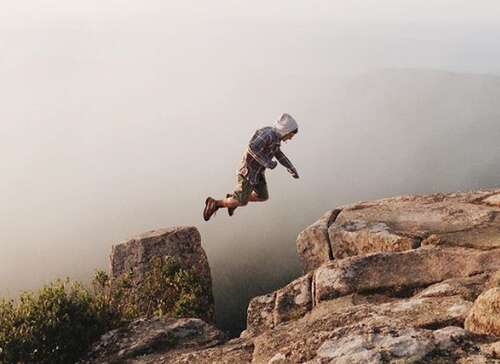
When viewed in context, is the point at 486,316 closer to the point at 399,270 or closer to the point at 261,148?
the point at 399,270

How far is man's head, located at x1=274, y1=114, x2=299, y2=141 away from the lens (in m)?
11.9

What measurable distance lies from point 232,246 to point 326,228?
131113 millimetres

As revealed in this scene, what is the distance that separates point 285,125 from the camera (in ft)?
39.5

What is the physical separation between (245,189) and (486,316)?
7473 mm

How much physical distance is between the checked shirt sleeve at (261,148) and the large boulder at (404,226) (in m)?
3.40

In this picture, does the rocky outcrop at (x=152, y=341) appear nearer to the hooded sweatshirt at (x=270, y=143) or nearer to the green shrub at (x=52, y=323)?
the green shrub at (x=52, y=323)

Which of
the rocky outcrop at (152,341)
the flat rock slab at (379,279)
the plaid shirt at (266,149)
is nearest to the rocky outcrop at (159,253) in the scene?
the plaid shirt at (266,149)

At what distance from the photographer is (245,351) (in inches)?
300

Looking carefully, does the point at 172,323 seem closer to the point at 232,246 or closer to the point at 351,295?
the point at 351,295

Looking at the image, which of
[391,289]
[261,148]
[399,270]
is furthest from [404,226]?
[391,289]

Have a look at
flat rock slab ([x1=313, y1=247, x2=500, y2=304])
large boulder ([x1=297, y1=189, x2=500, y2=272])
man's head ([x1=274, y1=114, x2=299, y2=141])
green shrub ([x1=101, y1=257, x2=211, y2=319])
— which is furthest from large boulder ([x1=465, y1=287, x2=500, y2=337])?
green shrub ([x1=101, y1=257, x2=211, y2=319])

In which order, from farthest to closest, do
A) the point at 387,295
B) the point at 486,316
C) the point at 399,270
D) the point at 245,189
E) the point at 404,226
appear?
the point at 404,226 < the point at 245,189 < the point at 399,270 < the point at 387,295 < the point at 486,316

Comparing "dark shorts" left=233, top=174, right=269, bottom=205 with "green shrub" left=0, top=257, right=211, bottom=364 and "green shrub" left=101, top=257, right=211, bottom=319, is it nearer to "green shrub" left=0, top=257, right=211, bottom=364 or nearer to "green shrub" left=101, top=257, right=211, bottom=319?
"green shrub" left=0, top=257, right=211, bottom=364

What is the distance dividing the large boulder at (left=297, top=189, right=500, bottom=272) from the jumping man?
8.84 ft
